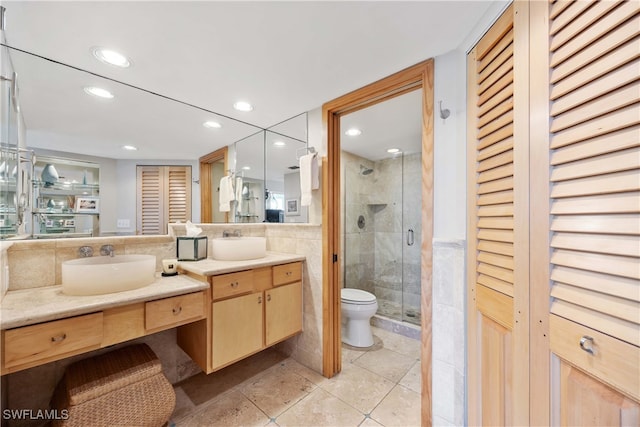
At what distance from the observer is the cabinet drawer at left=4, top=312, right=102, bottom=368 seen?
2.89ft

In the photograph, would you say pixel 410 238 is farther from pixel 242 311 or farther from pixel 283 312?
pixel 242 311

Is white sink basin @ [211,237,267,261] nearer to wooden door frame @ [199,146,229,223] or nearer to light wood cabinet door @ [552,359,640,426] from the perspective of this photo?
wooden door frame @ [199,146,229,223]

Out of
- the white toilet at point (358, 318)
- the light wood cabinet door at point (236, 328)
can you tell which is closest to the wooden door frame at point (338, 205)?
the white toilet at point (358, 318)

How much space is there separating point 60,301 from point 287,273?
1226 millimetres

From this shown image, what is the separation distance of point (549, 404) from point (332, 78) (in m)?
1.79

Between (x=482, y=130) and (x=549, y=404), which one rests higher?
(x=482, y=130)

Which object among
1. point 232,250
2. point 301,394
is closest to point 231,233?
point 232,250

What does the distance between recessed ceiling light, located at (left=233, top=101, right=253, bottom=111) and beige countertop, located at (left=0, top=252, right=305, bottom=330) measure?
122 cm

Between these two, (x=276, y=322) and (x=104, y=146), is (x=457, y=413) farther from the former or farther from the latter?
(x=104, y=146)

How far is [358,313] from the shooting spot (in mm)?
2293

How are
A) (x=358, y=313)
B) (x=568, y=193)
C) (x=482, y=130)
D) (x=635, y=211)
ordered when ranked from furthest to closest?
(x=358, y=313) < (x=482, y=130) < (x=568, y=193) < (x=635, y=211)

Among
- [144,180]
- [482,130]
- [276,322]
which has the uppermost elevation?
[482,130]

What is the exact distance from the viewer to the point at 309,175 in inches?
74.3

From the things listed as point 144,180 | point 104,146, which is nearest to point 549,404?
point 144,180
